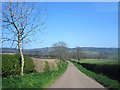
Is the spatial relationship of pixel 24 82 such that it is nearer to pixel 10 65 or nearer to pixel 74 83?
pixel 10 65

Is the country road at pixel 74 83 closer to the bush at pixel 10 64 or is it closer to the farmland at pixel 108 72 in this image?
the farmland at pixel 108 72

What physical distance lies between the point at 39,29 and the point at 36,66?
18.0 ft

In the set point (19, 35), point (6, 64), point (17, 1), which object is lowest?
point (6, 64)

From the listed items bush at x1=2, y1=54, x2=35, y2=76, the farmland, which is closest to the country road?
the farmland

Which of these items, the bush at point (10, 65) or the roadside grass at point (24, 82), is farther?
the bush at point (10, 65)

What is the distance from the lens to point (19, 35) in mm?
9227

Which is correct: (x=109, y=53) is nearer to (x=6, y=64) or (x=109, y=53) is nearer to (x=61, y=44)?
(x=6, y=64)

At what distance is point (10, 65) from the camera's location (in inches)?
356

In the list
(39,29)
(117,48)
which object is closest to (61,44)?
(39,29)

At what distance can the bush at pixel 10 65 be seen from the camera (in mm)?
8508

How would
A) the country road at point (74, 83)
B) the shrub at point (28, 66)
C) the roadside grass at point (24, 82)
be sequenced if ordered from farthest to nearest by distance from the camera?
the shrub at point (28, 66), the country road at point (74, 83), the roadside grass at point (24, 82)

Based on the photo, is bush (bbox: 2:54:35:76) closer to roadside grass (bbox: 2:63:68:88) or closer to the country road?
roadside grass (bbox: 2:63:68:88)

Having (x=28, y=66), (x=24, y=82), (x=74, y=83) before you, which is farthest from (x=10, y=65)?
(x=74, y=83)

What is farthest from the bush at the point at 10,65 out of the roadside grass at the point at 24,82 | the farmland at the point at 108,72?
the farmland at the point at 108,72
